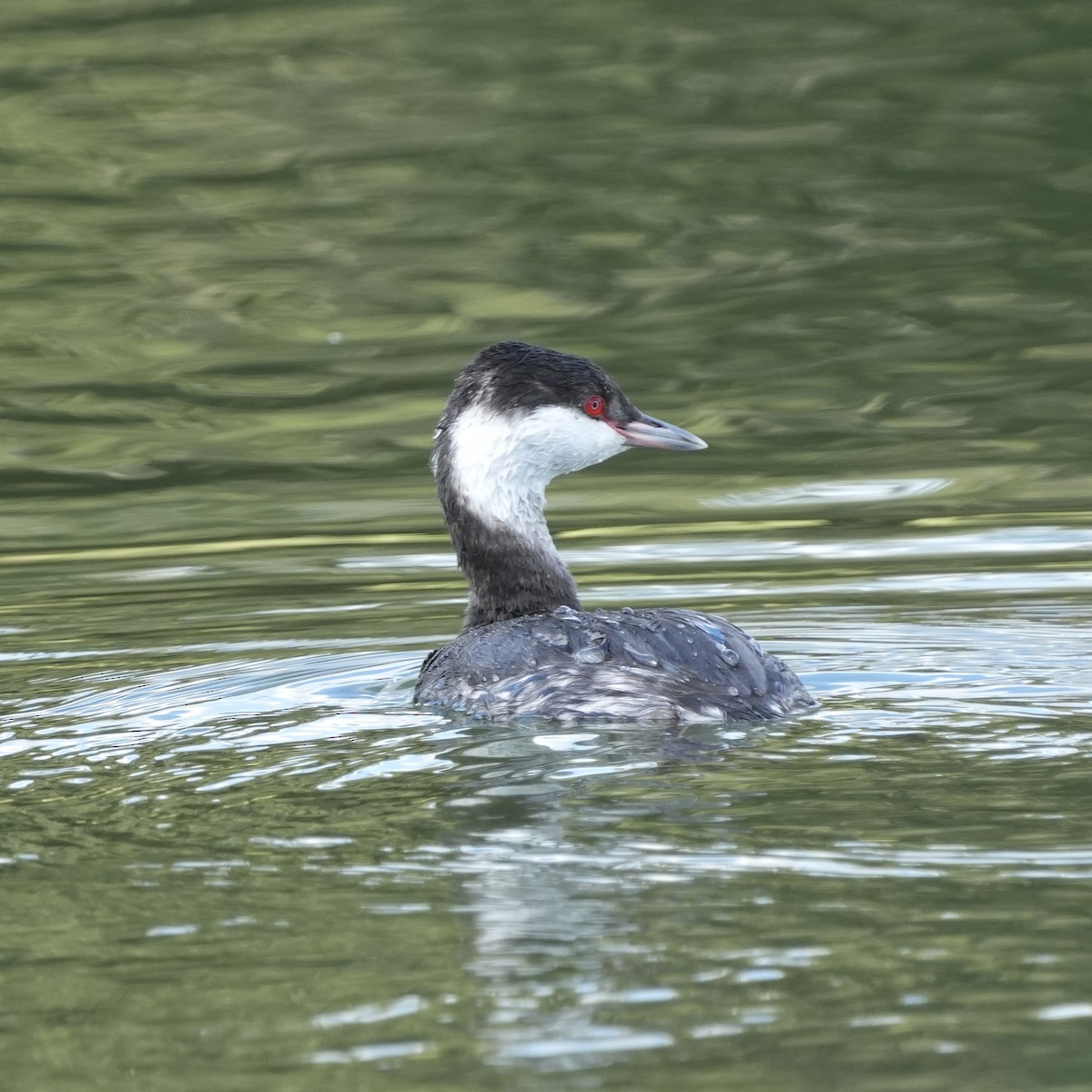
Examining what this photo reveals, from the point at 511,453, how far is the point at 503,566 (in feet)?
1.35

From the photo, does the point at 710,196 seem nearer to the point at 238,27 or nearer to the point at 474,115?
the point at 474,115

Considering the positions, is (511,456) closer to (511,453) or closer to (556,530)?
(511,453)

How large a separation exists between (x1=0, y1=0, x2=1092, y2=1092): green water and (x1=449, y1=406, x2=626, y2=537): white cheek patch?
0.67 metres

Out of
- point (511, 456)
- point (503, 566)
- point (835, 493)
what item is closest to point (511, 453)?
point (511, 456)

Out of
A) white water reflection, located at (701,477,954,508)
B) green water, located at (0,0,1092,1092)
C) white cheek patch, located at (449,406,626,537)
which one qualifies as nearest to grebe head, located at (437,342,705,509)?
white cheek patch, located at (449,406,626,537)

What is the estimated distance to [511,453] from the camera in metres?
8.50

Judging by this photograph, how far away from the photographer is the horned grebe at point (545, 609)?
7266mm

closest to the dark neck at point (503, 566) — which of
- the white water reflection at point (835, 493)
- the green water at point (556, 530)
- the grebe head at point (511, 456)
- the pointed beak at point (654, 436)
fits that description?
the grebe head at point (511, 456)

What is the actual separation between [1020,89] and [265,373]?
6346mm

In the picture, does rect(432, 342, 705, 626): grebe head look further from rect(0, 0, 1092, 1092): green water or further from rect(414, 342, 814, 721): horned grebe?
rect(0, 0, 1092, 1092): green water

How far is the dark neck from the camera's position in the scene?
8.51 m

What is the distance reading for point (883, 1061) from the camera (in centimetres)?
430

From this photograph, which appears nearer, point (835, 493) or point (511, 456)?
point (511, 456)

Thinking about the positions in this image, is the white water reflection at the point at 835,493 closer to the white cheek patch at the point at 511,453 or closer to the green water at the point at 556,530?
the green water at the point at 556,530
